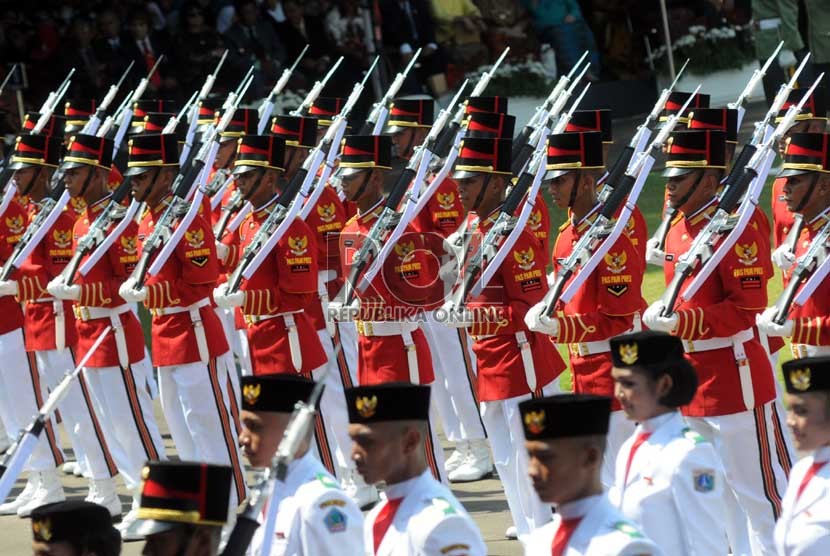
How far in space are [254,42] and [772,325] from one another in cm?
1134

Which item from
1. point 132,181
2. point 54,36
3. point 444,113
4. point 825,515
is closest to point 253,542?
point 825,515

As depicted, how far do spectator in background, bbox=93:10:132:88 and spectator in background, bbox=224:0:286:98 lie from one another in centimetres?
102

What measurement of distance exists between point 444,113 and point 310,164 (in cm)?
87

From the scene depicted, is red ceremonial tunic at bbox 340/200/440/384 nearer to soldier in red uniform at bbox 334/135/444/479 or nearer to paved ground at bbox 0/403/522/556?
soldier in red uniform at bbox 334/135/444/479

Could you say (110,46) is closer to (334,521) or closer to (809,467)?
(334,521)

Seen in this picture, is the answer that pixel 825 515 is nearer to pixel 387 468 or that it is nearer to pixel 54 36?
pixel 387 468

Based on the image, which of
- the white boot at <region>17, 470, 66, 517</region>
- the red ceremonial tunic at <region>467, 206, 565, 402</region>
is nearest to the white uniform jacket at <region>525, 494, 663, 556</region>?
the red ceremonial tunic at <region>467, 206, 565, 402</region>

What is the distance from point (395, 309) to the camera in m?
8.88

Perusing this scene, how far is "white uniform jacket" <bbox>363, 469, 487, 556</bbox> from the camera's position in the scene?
5250 millimetres

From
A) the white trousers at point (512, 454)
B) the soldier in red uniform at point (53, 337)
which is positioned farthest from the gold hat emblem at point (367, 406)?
the soldier in red uniform at point (53, 337)

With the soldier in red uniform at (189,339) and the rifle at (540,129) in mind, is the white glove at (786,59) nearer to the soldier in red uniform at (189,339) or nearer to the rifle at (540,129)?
the rifle at (540,129)

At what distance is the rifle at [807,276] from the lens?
734 cm

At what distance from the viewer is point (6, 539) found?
946cm

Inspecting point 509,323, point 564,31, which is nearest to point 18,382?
point 509,323
